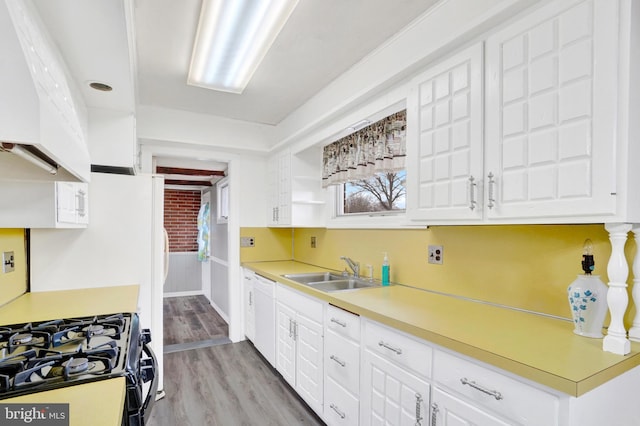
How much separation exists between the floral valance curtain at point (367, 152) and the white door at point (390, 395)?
1.31 meters

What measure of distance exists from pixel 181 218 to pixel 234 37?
525cm

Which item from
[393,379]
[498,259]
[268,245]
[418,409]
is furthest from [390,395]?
[268,245]

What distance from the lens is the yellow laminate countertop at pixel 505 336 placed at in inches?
39.6

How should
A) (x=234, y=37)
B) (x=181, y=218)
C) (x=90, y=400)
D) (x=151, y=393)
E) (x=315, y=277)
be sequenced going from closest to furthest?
(x=90, y=400)
(x=151, y=393)
(x=234, y=37)
(x=315, y=277)
(x=181, y=218)

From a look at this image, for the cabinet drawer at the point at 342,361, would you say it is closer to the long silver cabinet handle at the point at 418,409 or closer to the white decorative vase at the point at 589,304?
the long silver cabinet handle at the point at 418,409

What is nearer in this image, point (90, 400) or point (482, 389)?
point (90, 400)

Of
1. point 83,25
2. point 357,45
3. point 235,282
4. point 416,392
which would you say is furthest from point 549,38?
point 235,282

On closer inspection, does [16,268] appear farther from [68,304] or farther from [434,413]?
[434,413]

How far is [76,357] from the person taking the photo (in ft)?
3.67

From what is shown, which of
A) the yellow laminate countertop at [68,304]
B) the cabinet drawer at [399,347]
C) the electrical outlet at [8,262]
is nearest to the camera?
the cabinet drawer at [399,347]

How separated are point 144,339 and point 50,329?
0.38 meters

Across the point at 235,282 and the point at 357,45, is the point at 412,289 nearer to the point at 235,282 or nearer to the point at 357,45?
the point at 357,45

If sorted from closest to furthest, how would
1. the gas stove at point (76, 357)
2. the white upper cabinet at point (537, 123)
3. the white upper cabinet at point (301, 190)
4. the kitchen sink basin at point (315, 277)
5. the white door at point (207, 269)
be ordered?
the gas stove at point (76, 357), the white upper cabinet at point (537, 123), the kitchen sink basin at point (315, 277), the white upper cabinet at point (301, 190), the white door at point (207, 269)

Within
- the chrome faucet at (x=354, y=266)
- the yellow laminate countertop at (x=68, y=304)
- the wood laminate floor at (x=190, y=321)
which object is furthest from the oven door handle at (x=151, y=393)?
the wood laminate floor at (x=190, y=321)
